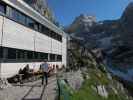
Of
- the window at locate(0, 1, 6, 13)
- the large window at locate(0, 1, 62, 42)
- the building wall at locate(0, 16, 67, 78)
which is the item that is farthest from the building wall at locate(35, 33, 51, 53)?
the window at locate(0, 1, 6, 13)

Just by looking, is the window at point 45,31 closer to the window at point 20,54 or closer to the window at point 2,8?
the window at point 20,54

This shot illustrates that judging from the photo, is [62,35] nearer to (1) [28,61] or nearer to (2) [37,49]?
(2) [37,49]

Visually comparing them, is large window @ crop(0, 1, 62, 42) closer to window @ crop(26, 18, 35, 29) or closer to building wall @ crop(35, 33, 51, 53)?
window @ crop(26, 18, 35, 29)

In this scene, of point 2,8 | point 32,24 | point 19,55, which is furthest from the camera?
point 32,24

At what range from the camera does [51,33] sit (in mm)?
34031

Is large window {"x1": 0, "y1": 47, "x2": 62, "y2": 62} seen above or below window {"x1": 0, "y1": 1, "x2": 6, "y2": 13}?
below

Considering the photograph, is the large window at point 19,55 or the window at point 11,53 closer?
the large window at point 19,55

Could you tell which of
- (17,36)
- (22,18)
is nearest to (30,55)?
(17,36)

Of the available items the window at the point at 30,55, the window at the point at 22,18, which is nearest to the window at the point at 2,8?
the window at the point at 22,18

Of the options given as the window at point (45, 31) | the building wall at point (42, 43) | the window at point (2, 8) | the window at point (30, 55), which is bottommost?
the window at point (30, 55)

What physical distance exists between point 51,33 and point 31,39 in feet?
31.6

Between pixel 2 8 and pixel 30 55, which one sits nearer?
pixel 2 8

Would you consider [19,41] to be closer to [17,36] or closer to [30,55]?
[17,36]

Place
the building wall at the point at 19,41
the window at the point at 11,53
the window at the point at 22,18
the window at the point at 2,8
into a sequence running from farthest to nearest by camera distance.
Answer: the window at the point at 22,18
the window at the point at 11,53
the building wall at the point at 19,41
the window at the point at 2,8
